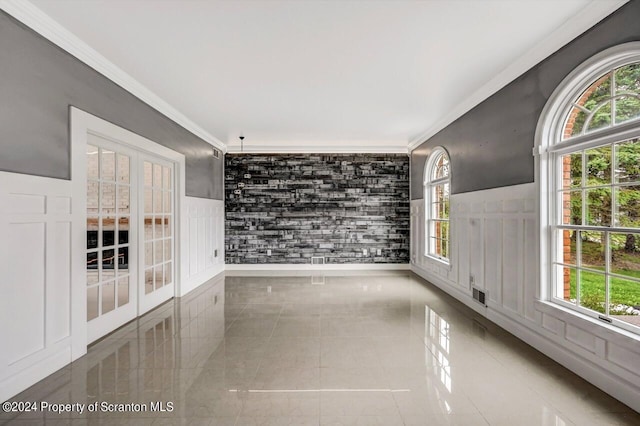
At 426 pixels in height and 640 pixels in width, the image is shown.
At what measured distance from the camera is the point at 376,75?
11.8 ft

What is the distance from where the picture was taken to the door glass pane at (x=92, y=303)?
3.25m

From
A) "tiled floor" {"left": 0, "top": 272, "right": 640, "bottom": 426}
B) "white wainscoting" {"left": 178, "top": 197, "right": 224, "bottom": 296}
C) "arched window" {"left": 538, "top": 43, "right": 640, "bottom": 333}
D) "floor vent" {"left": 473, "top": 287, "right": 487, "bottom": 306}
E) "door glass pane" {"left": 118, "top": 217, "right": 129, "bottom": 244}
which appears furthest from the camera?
"white wainscoting" {"left": 178, "top": 197, "right": 224, "bottom": 296}

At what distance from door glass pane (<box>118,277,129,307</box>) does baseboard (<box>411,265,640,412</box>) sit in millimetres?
4133

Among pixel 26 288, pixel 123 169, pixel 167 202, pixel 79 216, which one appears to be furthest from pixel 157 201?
pixel 26 288

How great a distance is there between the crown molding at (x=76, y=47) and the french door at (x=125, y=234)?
2.08ft

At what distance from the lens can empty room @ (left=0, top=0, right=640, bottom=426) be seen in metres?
2.27

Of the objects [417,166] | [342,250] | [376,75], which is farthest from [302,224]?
[376,75]

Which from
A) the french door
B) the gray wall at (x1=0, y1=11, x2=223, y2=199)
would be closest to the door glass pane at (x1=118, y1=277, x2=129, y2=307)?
the french door

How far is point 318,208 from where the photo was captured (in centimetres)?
734

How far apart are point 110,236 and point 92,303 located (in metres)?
0.69

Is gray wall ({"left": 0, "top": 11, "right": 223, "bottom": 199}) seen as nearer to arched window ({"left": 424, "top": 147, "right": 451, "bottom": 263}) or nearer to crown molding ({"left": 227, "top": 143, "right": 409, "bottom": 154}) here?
crown molding ({"left": 227, "top": 143, "right": 409, "bottom": 154})

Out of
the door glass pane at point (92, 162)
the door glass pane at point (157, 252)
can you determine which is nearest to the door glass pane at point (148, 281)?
the door glass pane at point (157, 252)

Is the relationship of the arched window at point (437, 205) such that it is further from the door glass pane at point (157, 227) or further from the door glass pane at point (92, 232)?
the door glass pane at point (92, 232)

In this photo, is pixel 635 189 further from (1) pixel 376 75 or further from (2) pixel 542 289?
(1) pixel 376 75
